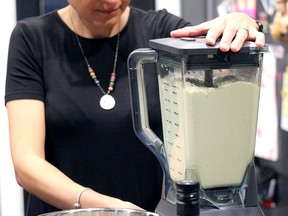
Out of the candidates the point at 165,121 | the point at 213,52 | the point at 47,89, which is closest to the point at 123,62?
the point at 47,89

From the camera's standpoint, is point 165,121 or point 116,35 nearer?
point 165,121

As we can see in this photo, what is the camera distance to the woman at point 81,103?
1.31 m

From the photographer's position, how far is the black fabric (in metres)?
1.34

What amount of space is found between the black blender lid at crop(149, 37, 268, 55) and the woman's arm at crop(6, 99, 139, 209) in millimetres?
312

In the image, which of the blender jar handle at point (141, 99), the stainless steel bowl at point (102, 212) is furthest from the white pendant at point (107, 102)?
the stainless steel bowl at point (102, 212)

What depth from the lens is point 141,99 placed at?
112 cm

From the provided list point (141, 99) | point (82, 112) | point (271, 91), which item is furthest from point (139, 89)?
point (271, 91)

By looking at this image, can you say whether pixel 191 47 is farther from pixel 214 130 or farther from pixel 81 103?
pixel 81 103

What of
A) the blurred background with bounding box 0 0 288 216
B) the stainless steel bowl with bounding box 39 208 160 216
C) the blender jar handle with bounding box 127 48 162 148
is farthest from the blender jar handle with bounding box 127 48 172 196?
the blurred background with bounding box 0 0 288 216

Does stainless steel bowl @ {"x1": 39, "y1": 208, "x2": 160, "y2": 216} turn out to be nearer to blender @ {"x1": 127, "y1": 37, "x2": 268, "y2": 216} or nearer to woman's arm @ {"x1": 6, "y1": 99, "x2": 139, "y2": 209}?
blender @ {"x1": 127, "y1": 37, "x2": 268, "y2": 216}

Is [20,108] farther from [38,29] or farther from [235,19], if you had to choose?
[235,19]

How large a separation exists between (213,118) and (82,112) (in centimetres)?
38

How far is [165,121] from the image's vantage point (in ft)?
3.70

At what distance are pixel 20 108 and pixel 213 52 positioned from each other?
0.46 meters
